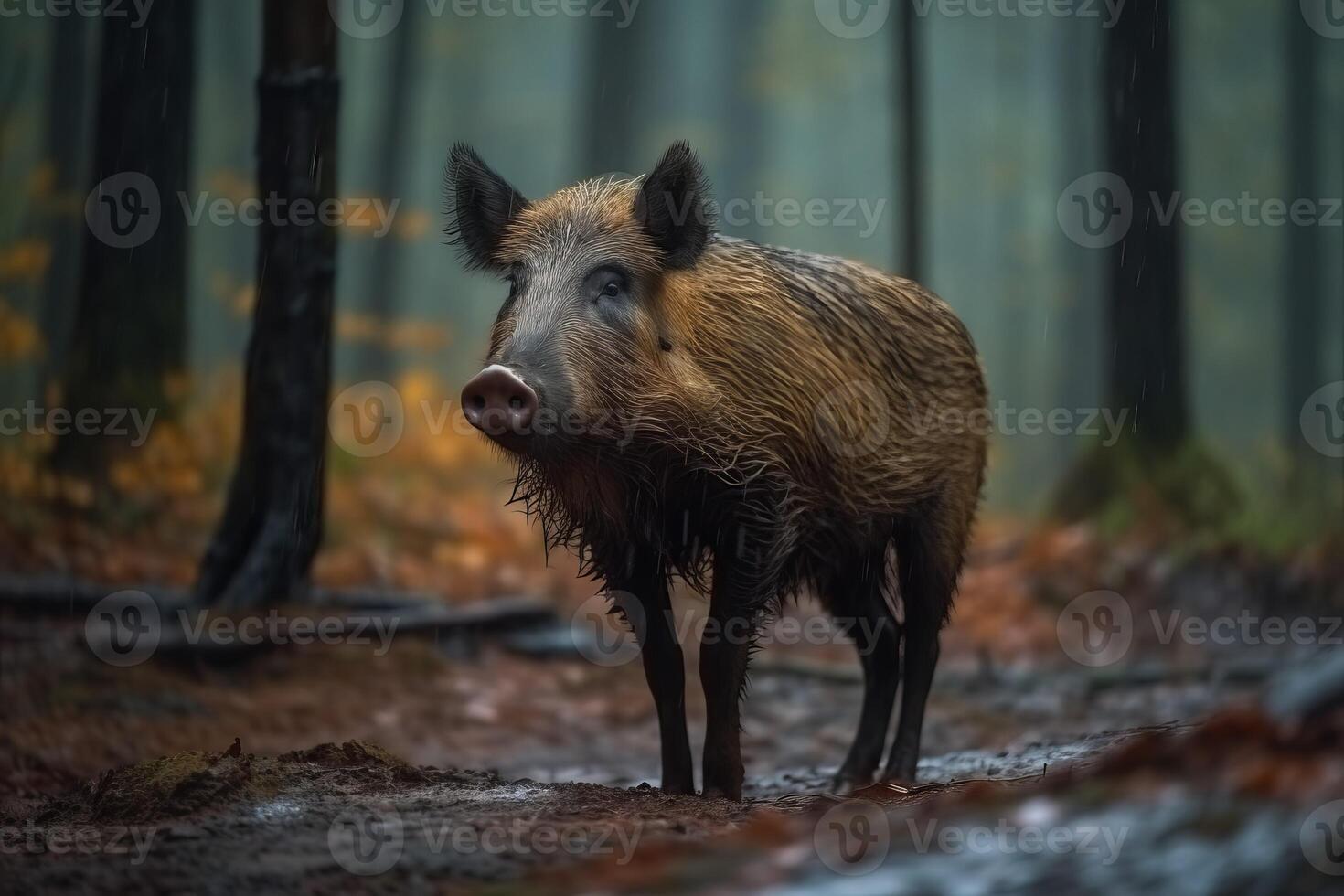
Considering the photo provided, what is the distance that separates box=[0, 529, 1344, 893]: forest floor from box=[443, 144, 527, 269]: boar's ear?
7.51ft

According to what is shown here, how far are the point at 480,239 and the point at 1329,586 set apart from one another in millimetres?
7286

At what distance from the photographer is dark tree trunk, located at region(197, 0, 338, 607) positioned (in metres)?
7.99

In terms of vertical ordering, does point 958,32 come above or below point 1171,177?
above

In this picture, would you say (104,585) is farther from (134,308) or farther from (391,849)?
(391,849)

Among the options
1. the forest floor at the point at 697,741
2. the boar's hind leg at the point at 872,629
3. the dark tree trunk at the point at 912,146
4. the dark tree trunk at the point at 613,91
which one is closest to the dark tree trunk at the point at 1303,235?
the dark tree trunk at the point at 613,91

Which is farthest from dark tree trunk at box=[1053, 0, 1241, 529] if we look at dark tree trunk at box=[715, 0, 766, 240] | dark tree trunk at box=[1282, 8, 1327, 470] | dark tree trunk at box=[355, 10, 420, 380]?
dark tree trunk at box=[715, 0, 766, 240]

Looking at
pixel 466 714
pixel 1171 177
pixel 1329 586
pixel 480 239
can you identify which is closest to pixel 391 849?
pixel 480 239

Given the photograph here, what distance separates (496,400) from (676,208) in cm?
145

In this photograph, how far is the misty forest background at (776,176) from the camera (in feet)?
36.6

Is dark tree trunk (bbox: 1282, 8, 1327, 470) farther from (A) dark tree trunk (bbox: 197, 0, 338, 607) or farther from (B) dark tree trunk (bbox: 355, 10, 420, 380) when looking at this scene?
(A) dark tree trunk (bbox: 197, 0, 338, 607)

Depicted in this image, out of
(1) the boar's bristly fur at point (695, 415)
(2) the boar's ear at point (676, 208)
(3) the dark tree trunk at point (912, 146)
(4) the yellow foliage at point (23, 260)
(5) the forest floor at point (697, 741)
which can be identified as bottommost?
(5) the forest floor at point (697, 741)

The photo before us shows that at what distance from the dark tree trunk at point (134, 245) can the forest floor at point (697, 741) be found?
234 cm

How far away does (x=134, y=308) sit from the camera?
9664mm

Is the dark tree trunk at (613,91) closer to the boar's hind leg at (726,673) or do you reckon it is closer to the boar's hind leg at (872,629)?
the boar's hind leg at (872,629)
